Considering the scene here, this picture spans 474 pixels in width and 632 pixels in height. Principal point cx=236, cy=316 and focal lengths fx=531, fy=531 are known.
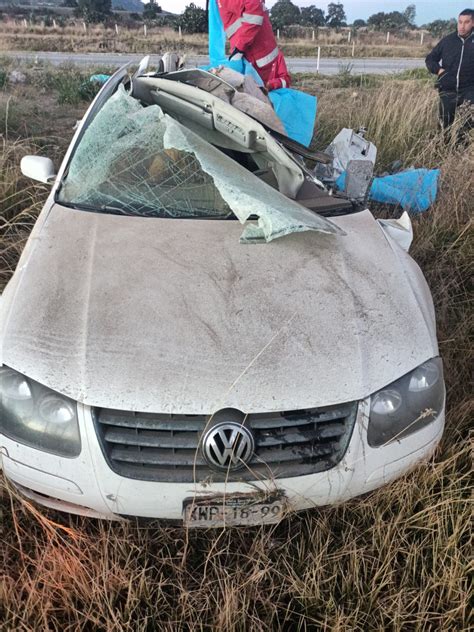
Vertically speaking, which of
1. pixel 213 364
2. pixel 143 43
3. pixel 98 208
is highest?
pixel 143 43

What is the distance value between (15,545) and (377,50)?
1178 inches

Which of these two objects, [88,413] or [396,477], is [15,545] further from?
[396,477]

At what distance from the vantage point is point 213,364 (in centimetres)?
162

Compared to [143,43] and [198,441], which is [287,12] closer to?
[143,43]

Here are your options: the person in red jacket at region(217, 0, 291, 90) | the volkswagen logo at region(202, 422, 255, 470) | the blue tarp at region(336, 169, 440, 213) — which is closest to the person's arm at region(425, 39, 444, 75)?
the person in red jacket at region(217, 0, 291, 90)

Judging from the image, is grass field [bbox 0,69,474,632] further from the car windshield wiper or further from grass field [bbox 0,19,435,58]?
grass field [bbox 0,19,435,58]

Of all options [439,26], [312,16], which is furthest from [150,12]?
[439,26]

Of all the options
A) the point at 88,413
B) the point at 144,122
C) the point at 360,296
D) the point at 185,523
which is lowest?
the point at 185,523

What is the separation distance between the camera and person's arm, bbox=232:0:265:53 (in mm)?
5277

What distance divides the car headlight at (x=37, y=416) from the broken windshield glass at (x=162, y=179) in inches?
36.9

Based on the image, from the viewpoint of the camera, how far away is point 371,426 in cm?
163

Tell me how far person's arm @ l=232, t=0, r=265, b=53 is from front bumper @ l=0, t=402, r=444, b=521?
191 inches

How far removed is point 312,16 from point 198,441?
2211 inches

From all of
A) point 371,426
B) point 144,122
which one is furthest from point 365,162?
point 371,426
